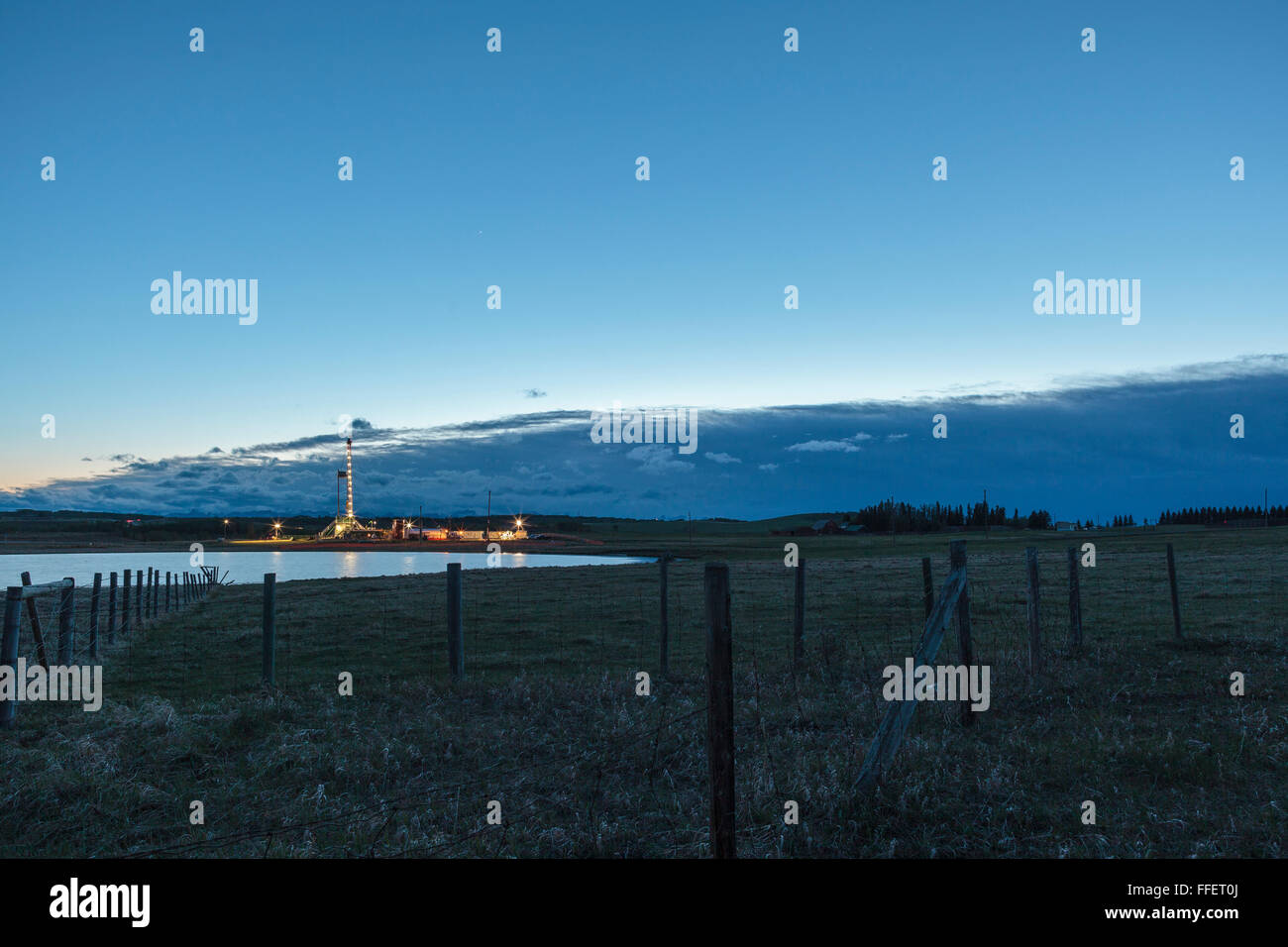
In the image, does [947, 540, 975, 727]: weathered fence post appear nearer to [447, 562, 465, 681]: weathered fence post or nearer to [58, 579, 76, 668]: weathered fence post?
[447, 562, 465, 681]: weathered fence post

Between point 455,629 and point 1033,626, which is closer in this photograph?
point 1033,626

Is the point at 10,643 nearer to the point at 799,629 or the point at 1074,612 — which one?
the point at 799,629

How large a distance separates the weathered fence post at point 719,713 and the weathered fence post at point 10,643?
988 centimetres

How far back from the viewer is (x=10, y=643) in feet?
35.6

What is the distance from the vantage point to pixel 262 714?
412 inches

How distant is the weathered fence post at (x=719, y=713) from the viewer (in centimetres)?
527

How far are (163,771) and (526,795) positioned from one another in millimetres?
4056

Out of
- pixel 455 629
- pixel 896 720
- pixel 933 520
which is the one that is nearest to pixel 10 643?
pixel 455 629

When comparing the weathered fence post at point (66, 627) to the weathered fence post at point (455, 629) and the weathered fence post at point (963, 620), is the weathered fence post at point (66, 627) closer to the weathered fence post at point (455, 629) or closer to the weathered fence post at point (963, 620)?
the weathered fence post at point (455, 629)

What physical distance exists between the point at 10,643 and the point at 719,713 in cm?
1030
